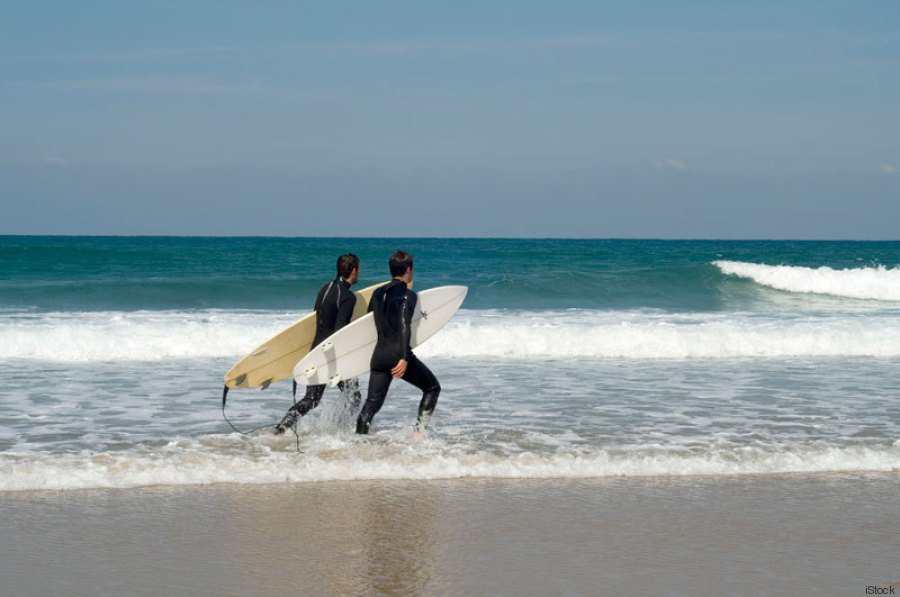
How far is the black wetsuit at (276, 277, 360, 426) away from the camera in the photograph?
6473 mm

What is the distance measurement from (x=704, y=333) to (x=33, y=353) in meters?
10.3

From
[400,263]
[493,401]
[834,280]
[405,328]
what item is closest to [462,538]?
[405,328]

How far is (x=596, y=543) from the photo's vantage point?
14.0 feet

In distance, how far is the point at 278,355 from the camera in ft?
23.2

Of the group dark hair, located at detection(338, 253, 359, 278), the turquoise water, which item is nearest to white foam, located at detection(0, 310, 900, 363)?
dark hair, located at detection(338, 253, 359, 278)

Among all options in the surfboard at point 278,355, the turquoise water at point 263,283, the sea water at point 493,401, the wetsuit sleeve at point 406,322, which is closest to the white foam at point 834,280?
the turquoise water at point 263,283

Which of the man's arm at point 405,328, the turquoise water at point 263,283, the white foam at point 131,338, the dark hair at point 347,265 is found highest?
the dark hair at point 347,265

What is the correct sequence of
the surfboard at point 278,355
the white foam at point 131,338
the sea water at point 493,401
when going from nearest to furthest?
the sea water at point 493,401 < the surfboard at point 278,355 < the white foam at point 131,338

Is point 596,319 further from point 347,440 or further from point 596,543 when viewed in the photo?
point 596,543

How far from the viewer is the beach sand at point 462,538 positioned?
3740mm

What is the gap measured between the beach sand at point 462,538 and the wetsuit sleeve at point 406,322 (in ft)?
3.45

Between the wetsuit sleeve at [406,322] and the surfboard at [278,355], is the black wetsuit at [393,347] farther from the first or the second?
the surfboard at [278,355]

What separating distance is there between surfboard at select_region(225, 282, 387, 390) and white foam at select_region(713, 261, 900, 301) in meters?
22.2

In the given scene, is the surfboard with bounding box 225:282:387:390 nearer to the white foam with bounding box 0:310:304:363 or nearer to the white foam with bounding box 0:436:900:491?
the white foam with bounding box 0:436:900:491
